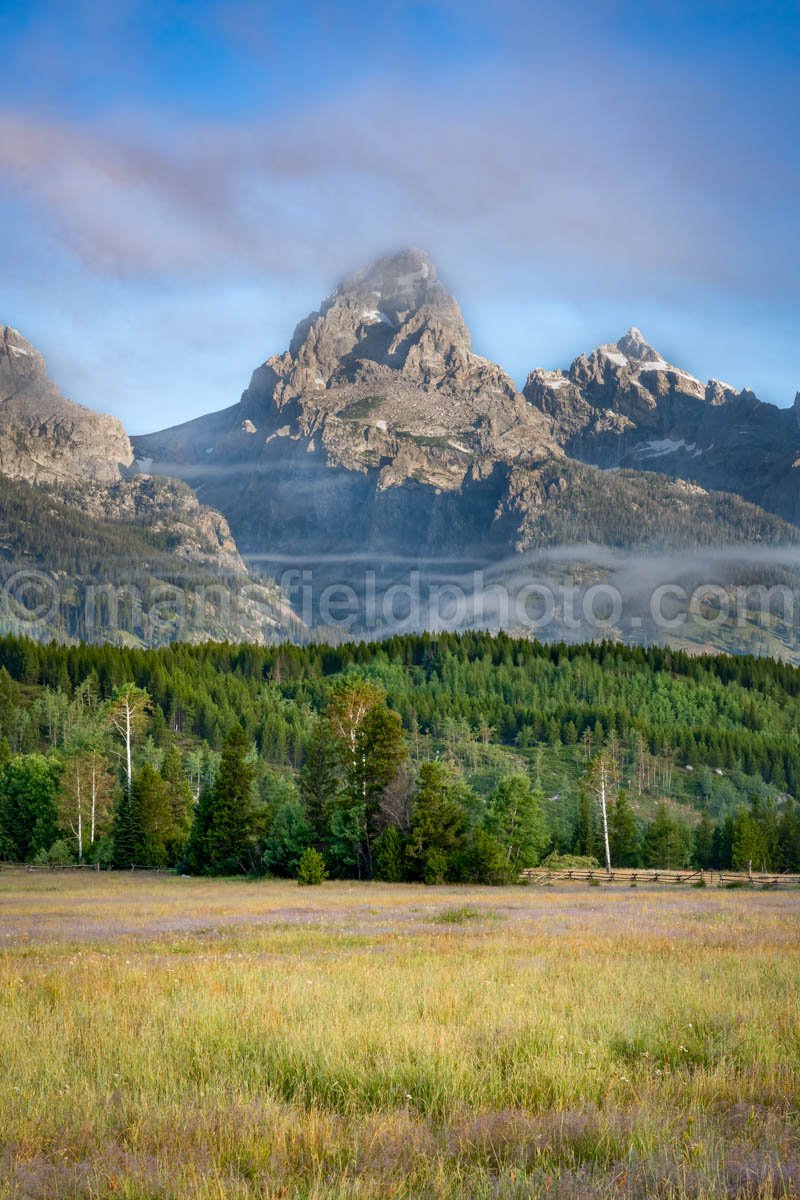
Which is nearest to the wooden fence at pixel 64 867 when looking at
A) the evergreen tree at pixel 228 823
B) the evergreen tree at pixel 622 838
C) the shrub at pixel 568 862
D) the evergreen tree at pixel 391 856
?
the evergreen tree at pixel 228 823

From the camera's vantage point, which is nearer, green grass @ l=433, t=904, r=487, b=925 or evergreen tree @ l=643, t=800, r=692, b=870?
green grass @ l=433, t=904, r=487, b=925

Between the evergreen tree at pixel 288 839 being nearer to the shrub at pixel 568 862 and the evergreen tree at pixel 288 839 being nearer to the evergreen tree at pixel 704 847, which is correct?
the shrub at pixel 568 862

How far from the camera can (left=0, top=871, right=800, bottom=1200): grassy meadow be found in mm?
6590

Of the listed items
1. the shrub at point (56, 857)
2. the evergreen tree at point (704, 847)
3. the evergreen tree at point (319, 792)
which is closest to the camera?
the evergreen tree at point (319, 792)

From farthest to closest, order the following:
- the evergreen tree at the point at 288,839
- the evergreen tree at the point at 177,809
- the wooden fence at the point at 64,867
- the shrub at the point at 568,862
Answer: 1. the shrub at the point at 568,862
2. the evergreen tree at the point at 177,809
3. the wooden fence at the point at 64,867
4. the evergreen tree at the point at 288,839

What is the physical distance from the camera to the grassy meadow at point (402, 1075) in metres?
6.59

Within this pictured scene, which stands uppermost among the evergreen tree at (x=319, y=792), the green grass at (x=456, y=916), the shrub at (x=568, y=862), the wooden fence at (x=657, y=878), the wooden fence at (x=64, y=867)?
the evergreen tree at (x=319, y=792)

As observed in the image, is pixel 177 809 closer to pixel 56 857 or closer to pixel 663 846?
pixel 56 857

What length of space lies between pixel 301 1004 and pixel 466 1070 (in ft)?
13.7

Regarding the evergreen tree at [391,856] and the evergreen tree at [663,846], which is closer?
the evergreen tree at [391,856]

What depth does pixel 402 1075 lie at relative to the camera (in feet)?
29.5

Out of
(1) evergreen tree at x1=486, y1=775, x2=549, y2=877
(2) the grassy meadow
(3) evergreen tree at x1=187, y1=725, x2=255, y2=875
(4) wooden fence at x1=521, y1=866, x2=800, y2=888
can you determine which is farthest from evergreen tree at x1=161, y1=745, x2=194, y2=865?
(2) the grassy meadow

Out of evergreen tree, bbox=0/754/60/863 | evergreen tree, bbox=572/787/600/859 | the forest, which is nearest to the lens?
the forest

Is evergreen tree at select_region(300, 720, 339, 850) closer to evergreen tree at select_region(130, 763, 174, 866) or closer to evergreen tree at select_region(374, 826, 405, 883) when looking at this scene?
evergreen tree at select_region(374, 826, 405, 883)
